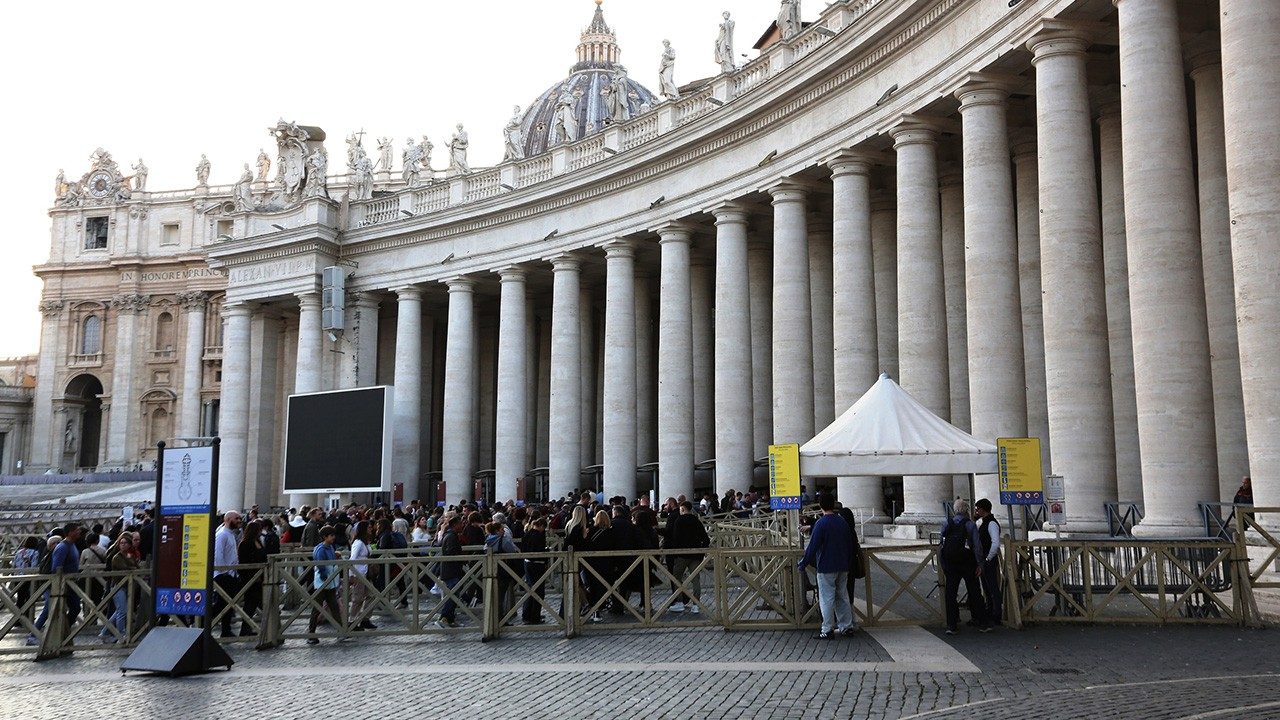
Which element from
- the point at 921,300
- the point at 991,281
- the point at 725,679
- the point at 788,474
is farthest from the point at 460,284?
the point at 725,679

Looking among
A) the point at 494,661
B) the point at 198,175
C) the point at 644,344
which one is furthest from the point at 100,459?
the point at 494,661

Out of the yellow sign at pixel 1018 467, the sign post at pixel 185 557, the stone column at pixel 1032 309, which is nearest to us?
the sign post at pixel 185 557

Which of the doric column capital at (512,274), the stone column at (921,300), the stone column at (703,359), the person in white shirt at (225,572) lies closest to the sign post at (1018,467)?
the stone column at (921,300)

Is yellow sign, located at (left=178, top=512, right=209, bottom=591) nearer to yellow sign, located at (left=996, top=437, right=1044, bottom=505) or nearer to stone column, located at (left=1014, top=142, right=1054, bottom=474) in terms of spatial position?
yellow sign, located at (left=996, top=437, right=1044, bottom=505)

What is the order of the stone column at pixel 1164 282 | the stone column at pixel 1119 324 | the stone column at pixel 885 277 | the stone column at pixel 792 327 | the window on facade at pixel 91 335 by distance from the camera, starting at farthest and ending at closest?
the window on facade at pixel 91 335
the stone column at pixel 885 277
the stone column at pixel 792 327
the stone column at pixel 1119 324
the stone column at pixel 1164 282

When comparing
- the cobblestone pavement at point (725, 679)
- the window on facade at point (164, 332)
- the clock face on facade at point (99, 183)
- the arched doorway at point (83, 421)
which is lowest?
the cobblestone pavement at point (725, 679)

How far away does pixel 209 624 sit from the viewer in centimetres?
1316

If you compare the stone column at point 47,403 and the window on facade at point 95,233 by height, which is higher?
the window on facade at point 95,233

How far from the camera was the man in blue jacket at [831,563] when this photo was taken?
1344 cm

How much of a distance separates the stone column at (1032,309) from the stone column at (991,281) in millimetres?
1732

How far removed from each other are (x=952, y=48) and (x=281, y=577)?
59.9 feet

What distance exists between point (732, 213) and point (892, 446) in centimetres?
1843

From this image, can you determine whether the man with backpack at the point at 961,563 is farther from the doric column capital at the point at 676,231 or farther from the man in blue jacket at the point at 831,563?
the doric column capital at the point at 676,231

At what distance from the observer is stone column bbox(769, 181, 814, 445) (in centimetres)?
3014
